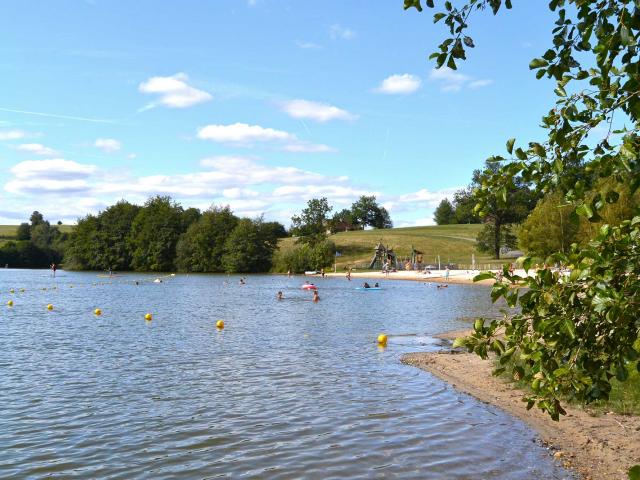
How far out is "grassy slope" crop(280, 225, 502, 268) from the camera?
121 meters

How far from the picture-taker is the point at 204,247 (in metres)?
129

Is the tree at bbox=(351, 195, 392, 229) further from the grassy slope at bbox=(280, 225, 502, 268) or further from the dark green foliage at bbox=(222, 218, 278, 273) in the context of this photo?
the dark green foliage at bbox=(222, 218, 278, 273)

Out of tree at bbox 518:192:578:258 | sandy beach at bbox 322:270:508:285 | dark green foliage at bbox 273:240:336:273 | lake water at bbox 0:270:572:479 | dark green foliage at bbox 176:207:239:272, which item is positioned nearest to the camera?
lake water at bbox 0:270:572:479

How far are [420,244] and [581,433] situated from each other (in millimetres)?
122499

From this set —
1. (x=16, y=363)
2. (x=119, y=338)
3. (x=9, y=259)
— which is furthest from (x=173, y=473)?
(x=9, y=259)

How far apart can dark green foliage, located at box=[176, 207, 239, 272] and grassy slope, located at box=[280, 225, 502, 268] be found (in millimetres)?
16357

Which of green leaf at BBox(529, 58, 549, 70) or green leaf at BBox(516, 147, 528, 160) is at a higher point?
green leaf at BBox(529, 58, 549, 70)

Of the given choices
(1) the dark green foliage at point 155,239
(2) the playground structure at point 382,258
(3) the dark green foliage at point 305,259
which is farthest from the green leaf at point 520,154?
(1) the dark green foliage at point 155,239

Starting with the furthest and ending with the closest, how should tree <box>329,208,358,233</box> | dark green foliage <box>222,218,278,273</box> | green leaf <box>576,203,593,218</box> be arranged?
tree <box>329,208,358,233</box>, dark green foliage <box>222,218,278,273</box>, green leaf <box>576,203,593,218</box>

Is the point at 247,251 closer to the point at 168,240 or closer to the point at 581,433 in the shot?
the point at 168,240

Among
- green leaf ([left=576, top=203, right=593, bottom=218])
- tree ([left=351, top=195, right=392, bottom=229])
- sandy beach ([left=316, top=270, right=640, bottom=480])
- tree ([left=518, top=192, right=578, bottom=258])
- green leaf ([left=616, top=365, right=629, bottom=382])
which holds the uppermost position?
tree ([left=351, top=195, right=392, bottom=229])

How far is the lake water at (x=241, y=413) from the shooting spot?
9.78 meters

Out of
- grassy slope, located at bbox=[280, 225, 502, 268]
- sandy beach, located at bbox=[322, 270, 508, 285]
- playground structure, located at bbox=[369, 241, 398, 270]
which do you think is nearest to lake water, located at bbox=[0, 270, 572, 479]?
sandy beach, located at bbox=[322, 270, 508, 285]

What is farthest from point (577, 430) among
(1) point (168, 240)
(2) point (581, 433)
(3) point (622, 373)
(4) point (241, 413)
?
(1) point (168, 240)
